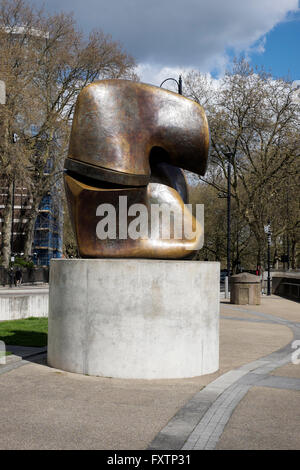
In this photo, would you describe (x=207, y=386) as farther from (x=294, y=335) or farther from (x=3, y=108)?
(x=3, y=108)

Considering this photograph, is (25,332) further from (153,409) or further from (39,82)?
(39,82)

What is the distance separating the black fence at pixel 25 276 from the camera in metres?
32.7

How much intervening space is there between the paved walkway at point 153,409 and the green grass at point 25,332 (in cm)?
165

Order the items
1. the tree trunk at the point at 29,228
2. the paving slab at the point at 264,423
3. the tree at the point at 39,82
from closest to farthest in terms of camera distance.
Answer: the paving slab at the point at 264,423, the tree at the point at 39,82, the tree trunk at the point at 29,228

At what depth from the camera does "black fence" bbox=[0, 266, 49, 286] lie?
3272 cm

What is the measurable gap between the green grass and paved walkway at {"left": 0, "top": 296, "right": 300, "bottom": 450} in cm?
165

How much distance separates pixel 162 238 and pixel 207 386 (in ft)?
8.18

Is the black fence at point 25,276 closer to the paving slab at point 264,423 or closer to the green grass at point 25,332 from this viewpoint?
the green grass at point 25,332

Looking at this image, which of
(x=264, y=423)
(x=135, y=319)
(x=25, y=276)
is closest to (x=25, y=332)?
(x=135, y=319)

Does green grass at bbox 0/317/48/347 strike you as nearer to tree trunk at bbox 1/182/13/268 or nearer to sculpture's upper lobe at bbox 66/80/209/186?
sculpture's upper lobe at bbox 66/80/209/186

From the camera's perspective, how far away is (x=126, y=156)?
8.31 meters

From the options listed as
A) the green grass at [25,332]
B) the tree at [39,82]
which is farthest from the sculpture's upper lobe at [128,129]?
the tree at [39,82]

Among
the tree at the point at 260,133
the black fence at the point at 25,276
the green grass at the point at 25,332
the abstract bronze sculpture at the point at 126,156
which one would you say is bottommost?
the green grass at the point at 25,332

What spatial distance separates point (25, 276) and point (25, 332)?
25.0m
